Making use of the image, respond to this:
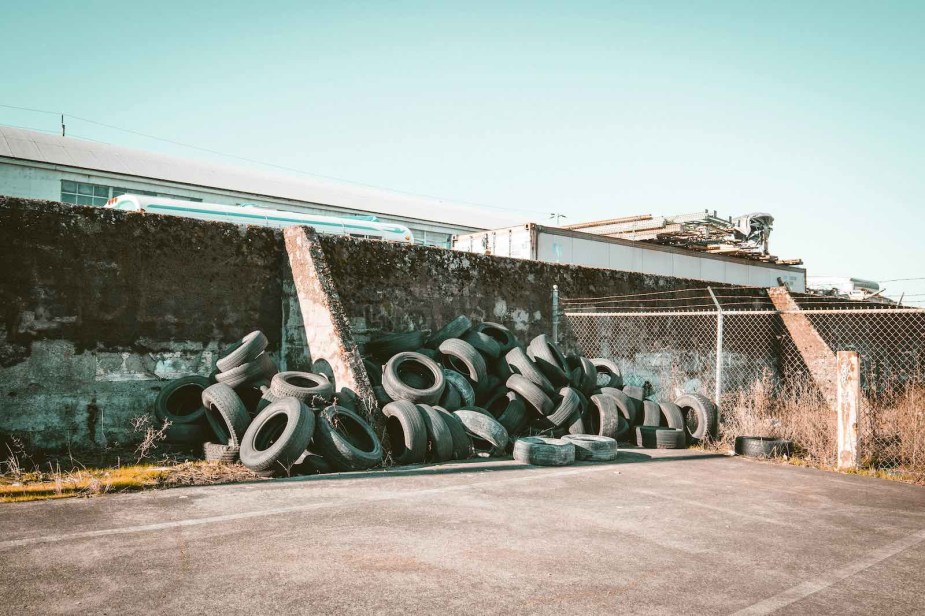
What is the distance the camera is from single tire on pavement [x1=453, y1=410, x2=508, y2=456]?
8055 millimetres

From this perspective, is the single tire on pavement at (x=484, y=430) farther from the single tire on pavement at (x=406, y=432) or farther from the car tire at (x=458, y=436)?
the single tire on pavement at (x=406, y=432)

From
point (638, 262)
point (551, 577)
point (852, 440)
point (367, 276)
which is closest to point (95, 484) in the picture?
point (551, 577)

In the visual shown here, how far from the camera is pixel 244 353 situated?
789 cm

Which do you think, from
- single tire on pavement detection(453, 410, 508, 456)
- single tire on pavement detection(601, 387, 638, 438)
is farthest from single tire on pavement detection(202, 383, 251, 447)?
single tire on pavement detection(601, 387, 638, 438)

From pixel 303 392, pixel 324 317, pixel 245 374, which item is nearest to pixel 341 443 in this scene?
pixel 303 392

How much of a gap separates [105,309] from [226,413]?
2212 millimetres

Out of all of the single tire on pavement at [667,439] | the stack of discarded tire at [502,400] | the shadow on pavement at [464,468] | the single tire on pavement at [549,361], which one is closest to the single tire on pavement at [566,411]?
the stack of discarded tire at [502,400]

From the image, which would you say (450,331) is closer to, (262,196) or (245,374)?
(245,374)

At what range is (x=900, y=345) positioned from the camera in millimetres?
17422

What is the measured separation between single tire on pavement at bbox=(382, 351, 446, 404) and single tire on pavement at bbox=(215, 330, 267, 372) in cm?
164

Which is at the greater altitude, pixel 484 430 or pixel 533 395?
pixel 533 395

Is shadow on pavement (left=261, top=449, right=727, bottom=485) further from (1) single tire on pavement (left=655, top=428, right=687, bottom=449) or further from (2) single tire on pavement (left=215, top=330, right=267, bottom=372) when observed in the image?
(2) single tire on pavement (left=215, top=330, right=267, bottom=372)

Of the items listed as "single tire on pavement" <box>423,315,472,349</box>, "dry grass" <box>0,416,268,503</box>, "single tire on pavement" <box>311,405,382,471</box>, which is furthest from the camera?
"single tire on pavement" <box>423,315,472,349</box>

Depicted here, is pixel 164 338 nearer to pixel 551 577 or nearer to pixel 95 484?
pixel 95 484
